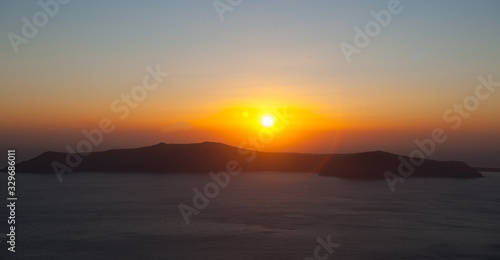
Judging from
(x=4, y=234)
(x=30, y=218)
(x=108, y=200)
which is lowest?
(x=4, y=234)

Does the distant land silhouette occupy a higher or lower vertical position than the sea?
higher

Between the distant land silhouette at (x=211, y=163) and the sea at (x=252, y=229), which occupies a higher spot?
the distant land silhouette at (x=211, y=163)

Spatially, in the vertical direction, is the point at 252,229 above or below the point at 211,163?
below

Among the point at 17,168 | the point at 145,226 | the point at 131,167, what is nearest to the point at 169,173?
the point at 131,167

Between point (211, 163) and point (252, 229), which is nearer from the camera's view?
point (252, 229)

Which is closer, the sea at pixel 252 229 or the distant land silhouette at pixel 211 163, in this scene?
the sea at pixel 252 229

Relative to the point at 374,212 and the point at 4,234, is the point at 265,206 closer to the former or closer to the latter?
the point at 374,212

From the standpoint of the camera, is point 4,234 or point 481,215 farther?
point 481,215

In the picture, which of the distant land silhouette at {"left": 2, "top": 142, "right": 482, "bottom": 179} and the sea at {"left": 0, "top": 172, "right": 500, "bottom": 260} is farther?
the distant land silhouette at {"left": 2, "top": 142, "right": 482, "bottom": 179}
